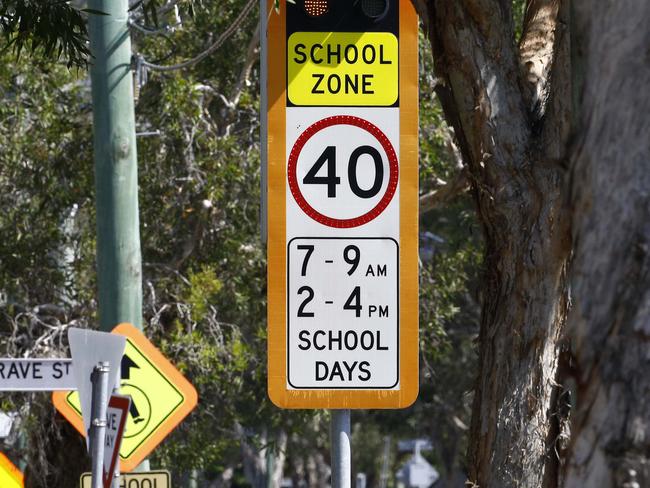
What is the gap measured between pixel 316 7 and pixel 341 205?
32.8 inches

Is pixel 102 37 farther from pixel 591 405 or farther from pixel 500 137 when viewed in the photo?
pixel 591 405

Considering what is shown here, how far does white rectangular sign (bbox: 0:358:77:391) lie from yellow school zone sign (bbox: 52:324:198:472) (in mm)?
861

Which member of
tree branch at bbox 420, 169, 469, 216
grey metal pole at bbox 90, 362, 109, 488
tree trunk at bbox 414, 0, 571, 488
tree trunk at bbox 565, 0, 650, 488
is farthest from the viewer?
tree branch at bbox 420, 169, 469, 216

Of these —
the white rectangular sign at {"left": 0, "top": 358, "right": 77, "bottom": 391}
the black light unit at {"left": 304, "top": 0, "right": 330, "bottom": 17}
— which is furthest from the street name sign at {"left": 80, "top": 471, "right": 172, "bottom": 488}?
the black light unit at {"left": 304, "top": 0, "right": 330, "bottom": 17}

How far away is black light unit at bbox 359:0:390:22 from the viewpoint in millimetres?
5723

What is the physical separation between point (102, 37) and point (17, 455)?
8.97 m

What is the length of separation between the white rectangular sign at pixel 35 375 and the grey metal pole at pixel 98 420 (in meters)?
0.93

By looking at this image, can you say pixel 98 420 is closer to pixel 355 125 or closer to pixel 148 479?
pixel 148 479

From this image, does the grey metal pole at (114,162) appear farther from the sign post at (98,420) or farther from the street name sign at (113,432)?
the sign post at (98,420)

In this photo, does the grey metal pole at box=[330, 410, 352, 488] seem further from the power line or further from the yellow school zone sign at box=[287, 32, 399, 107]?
the power line

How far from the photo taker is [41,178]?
574 inches

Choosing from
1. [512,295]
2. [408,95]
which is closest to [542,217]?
[512,295]

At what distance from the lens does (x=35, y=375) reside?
7949mm

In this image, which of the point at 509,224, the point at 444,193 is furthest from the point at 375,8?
the point at 444,193
